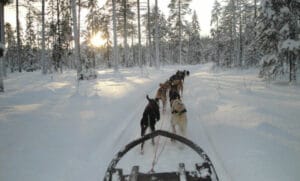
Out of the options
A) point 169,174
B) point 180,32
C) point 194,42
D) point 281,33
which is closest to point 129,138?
point 169,174

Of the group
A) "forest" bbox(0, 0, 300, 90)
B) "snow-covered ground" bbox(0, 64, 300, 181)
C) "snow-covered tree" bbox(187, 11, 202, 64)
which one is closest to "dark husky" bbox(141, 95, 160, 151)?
"snow-covered ground" bbox(0, 64, 300, 181)

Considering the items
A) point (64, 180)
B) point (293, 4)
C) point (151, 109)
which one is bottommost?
point (64, 180)

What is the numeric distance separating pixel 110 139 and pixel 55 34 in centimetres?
3218

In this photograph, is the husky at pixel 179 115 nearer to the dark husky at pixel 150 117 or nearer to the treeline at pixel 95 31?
the dark husky at pixel 150 117

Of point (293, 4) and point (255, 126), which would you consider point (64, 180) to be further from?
point (293, 4)

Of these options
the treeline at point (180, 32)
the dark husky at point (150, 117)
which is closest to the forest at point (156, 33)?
the treeline at point (180, 32)

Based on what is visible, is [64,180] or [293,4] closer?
[64,180]

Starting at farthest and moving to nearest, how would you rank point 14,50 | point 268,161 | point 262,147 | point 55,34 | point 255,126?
point 14,50 < point 55,34 < point 255,126 < point 262,147 < point 268,161

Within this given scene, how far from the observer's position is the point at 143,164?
5.70m

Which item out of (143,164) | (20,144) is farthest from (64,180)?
(20,144)

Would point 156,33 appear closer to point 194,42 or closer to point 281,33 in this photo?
point 281,33

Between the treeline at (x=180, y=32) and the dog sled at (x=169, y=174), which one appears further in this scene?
the treeline at (x=180, y=32)

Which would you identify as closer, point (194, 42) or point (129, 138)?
point (129, 138)

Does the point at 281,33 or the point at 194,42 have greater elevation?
the point at 194,42
